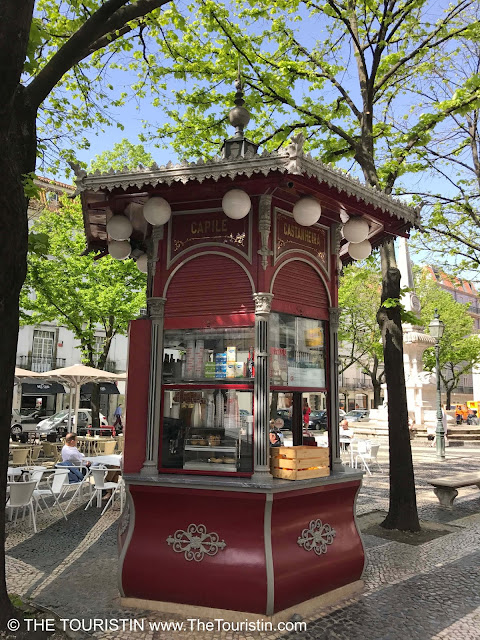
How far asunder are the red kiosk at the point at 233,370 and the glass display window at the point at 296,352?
0.02 metres

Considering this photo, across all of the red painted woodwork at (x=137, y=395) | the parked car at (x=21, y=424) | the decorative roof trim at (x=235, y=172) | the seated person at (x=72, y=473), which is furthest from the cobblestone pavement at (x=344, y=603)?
the parked car at (x=21, y=424)

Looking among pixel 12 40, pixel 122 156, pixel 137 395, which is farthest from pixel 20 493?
pixel 122 156

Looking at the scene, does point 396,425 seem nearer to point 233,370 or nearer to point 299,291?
point 299,291

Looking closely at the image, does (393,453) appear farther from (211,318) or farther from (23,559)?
(23,559)

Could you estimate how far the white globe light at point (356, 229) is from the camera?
5.89 m

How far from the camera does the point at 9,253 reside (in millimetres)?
4125

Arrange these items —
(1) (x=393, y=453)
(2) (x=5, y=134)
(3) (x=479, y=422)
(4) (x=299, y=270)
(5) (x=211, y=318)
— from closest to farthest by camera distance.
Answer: (2) (x=5, y=134) → (5) (x=211, y=318) → (4) (x=299, y=270) → (1) (x=393, y=453) → (3) (x=479, y=422)

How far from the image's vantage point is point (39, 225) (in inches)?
788

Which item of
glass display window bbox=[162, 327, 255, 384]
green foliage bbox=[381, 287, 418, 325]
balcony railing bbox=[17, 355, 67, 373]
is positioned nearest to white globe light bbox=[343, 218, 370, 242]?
glass display window bbox=[162, 327, 255, 384]

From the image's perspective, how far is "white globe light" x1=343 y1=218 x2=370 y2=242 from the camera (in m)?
5.89

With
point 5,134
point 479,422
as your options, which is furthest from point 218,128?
point 479,422

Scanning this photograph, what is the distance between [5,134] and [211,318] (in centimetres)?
261

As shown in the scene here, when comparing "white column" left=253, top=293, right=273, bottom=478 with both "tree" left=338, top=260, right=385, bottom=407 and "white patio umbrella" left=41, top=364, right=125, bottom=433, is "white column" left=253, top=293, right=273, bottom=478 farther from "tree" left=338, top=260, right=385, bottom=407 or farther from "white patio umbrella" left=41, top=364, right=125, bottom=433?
"tree" left=338, top=260, right=385, bottom=407

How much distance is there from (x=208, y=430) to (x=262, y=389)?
2.76ft
